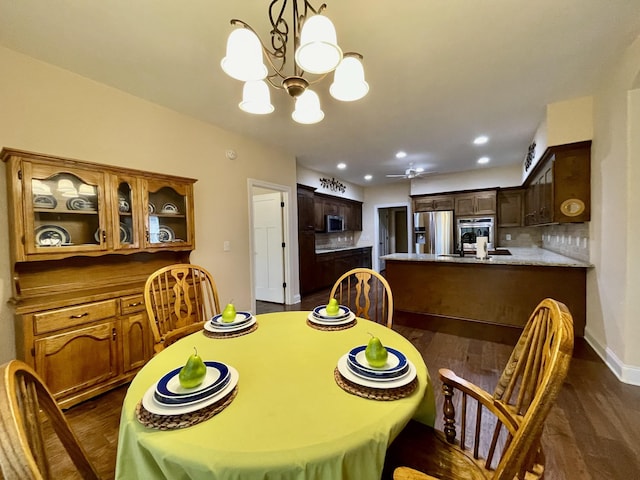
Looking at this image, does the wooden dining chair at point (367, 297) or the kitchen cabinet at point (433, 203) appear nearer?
the wooden dining chair at point (367, 297)

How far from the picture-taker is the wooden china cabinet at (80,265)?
184 centimetres

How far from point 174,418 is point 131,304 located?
1929 millimetres

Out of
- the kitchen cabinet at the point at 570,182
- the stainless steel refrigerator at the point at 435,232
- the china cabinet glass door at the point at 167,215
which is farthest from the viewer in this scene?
the stainless steel refrigerator at the point at 435,232

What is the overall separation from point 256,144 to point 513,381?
393 centimetres

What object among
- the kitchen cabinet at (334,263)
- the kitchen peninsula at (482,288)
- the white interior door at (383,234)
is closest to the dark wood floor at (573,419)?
the kitchen peninsula at (482,288)

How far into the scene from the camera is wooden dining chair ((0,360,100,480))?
479mm

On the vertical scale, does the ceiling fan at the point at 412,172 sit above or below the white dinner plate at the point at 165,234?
above

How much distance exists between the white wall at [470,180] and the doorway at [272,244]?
12.2 ft

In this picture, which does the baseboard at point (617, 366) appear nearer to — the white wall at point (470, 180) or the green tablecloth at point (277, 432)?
the green tablecloth at point (277, 432)

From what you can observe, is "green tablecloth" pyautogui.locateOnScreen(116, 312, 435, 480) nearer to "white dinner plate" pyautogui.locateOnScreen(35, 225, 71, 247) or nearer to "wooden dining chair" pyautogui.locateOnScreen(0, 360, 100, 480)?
"wooden dining chair" pyautogui.locateOnScreen(0, 360, 100, 480)

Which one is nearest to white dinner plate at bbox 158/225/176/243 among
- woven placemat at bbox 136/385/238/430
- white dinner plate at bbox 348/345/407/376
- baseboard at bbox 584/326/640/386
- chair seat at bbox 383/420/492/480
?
woven placemat at bbox 136/385/238/430

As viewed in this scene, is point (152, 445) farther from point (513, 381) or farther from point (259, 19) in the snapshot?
point (259, 19)

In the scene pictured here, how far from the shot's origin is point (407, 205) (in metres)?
7.33

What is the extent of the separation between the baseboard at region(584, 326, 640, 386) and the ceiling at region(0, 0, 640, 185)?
255cm
